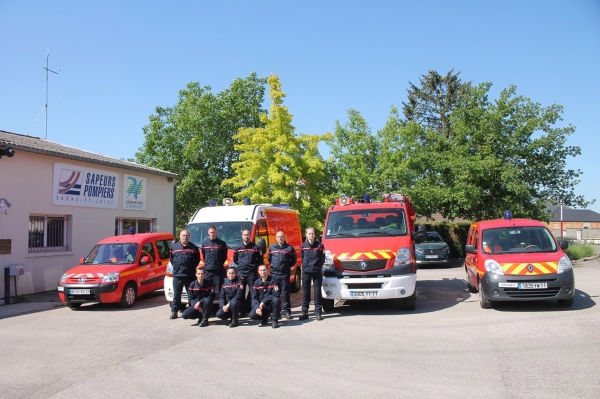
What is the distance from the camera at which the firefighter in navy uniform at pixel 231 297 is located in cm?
974

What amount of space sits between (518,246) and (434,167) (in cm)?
1562

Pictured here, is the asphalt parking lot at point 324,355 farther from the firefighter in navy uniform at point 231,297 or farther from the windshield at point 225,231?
the windshield at point 225,231

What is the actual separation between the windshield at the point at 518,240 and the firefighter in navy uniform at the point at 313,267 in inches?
149

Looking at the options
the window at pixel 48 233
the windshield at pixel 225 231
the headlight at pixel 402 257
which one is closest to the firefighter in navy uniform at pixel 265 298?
the windshield at pixel 225 231

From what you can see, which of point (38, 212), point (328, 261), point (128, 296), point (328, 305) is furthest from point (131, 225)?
point (328, 261)

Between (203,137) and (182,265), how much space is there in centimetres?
2324

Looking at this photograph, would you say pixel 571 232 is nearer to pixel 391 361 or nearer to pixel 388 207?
pixel 388 207

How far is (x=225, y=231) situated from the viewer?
1227cm

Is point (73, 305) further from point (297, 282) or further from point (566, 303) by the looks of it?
point (566, 303)

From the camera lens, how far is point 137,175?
20438 millimetres

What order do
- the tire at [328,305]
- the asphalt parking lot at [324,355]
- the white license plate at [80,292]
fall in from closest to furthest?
the asphalt parking lot at [324,355] < the tire at [328,305] < the white license plate at [80,292]

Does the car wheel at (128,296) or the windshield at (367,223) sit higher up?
the windshield at (367,223)

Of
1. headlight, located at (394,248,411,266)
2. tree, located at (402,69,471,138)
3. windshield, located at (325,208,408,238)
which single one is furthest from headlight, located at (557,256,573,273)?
tree, located at (402,69,471,138)

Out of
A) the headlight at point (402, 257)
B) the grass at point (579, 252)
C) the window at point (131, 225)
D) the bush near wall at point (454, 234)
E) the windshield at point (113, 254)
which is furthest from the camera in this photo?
the bush near wall at point (454, 234)
